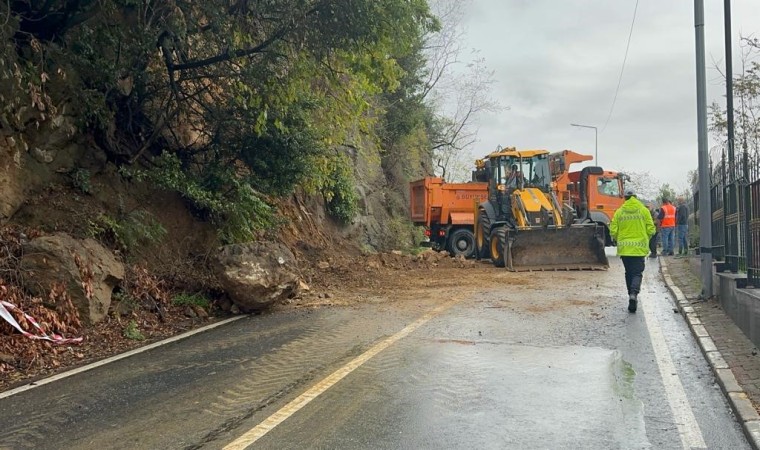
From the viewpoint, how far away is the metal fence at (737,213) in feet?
24.8

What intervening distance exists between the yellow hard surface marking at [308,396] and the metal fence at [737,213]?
4396 millimetres

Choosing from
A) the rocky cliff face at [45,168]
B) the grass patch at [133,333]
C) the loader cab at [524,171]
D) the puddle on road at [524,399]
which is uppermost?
the loader cab at [524,171]

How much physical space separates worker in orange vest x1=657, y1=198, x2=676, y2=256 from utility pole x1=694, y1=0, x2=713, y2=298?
1074 cm

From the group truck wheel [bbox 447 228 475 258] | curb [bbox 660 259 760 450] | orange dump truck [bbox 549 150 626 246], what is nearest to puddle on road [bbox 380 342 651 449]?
curb [bbox 660 259 760 450]

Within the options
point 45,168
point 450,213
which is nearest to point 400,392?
point 45,168

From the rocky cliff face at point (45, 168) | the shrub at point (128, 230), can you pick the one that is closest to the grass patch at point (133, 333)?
the shrub at point (128, 230)

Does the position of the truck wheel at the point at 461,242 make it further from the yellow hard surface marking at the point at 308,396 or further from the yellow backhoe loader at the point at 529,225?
the yellow hard surface marking at the point at 308,396

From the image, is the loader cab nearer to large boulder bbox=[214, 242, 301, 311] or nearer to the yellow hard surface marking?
large boulder bbox=[214, 242, 301, 311]

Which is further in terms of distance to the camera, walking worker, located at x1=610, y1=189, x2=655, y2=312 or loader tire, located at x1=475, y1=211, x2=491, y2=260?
loader tire, located at x1=475, y1=211, x2=491, y2=260

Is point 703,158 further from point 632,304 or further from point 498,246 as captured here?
point 498,246

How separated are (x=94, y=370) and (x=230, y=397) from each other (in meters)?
2.11

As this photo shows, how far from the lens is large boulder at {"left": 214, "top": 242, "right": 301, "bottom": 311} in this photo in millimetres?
9586

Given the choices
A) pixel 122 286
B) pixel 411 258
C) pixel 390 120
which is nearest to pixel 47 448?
pixel 122 286

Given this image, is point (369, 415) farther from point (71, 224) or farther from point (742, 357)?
point (71, 224)
